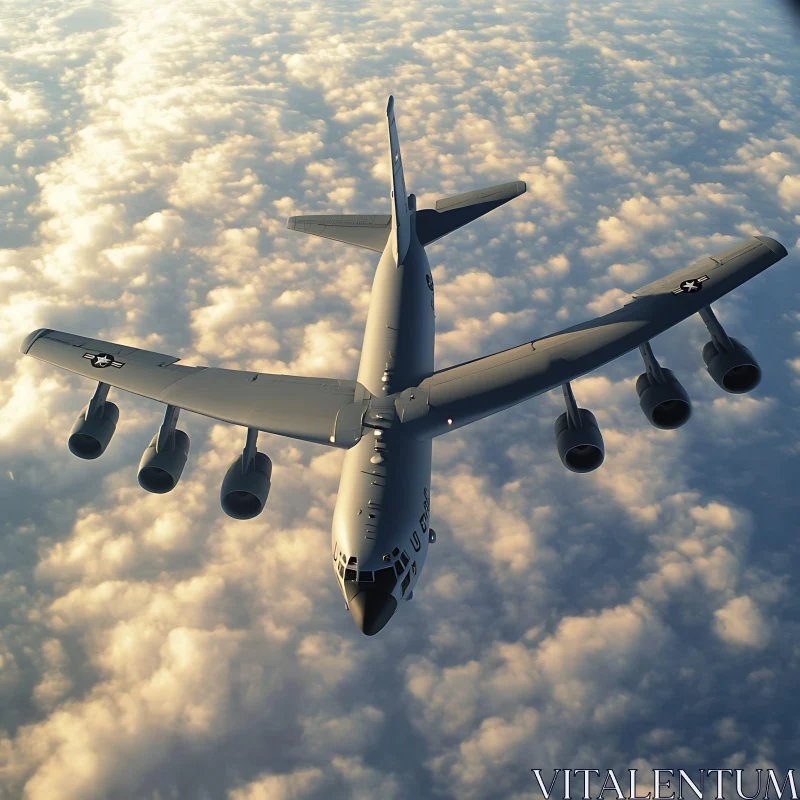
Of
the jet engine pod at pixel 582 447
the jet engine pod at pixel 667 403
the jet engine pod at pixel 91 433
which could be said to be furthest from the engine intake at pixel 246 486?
the jet engine pod at pixel 667 403

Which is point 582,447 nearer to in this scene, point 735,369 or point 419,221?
point 735,369

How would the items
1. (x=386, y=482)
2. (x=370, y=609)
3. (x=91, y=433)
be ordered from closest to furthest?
(x=370, y=609) → (x=386, y=482) → (x=91, y=433)

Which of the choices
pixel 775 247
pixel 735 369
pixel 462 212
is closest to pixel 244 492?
pixel 462 212

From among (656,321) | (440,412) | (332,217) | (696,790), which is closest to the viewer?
(440,412)

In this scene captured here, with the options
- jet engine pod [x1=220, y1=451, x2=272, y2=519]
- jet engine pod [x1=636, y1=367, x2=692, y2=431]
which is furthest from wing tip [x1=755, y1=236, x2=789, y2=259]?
jet engine pod [x1=220, y1=451, x2=272, y2=519]

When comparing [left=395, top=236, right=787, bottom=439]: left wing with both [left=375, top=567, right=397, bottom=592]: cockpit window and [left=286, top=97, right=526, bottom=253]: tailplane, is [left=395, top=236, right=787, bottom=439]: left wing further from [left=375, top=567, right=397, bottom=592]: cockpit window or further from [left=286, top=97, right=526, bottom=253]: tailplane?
[left=286, top=97, right=526, bottom=253]: tailplane

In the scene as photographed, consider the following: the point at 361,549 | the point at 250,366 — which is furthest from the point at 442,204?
the point at 250,366

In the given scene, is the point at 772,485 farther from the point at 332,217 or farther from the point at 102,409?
the point at 102,409

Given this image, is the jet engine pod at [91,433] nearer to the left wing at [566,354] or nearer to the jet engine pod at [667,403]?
the left wing at [566,354]
